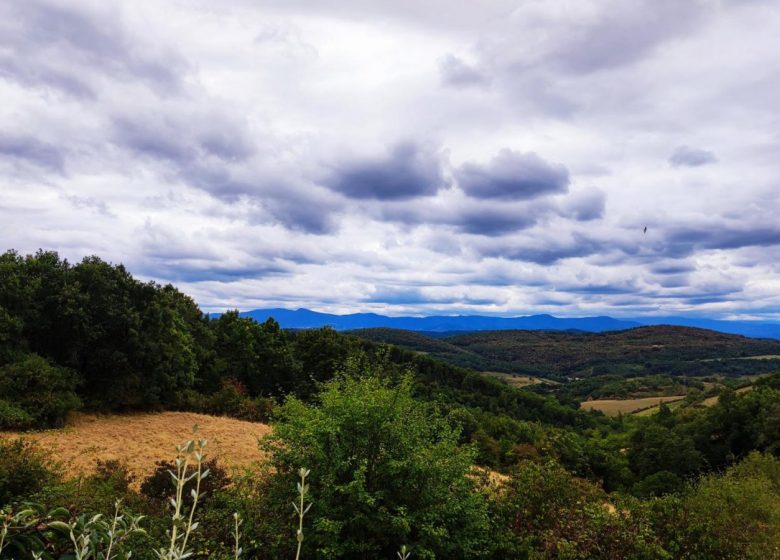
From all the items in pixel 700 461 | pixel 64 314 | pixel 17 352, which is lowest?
pixel 700 461

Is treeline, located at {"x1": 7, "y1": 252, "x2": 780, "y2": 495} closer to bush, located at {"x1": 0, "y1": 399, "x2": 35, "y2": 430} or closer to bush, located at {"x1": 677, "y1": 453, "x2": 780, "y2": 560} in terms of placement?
bush, located at {"x1": 0, "y1": 399, "x2": 35, "y2": 430}

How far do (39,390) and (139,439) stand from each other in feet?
15.2

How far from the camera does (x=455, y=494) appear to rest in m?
11.8

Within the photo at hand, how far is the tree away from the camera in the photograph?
33.0 ft

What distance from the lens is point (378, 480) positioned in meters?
11.0

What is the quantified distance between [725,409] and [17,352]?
167 feet

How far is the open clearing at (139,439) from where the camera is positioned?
55.6 ft

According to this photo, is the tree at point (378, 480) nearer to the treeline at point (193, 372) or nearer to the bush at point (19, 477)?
the treeline at point (193, 372)

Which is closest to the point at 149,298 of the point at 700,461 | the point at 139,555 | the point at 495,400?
the point at 139,555

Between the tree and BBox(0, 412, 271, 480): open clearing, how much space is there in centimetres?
593

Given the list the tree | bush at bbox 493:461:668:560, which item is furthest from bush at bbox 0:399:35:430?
bush at bbox 493:461:668:560

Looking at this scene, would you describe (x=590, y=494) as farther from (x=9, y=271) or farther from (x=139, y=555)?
(x=9, y=271)

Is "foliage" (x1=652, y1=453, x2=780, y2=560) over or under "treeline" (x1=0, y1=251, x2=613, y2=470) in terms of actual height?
under

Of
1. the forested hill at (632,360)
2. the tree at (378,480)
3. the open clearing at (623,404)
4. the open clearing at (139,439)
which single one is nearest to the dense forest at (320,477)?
the tree at (378,480)
